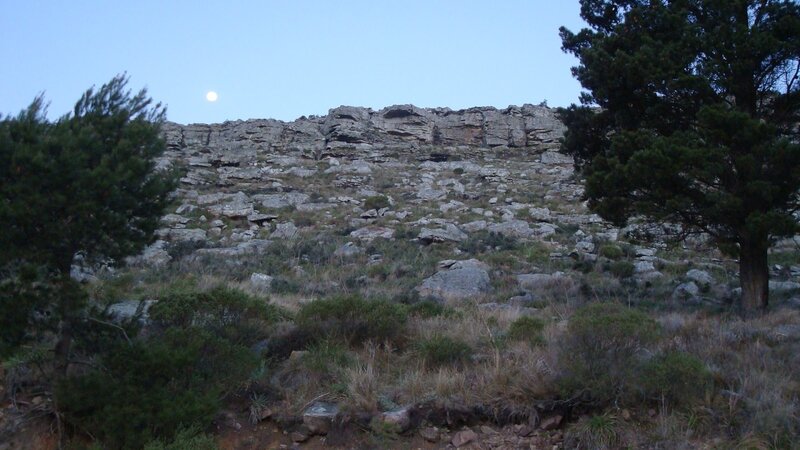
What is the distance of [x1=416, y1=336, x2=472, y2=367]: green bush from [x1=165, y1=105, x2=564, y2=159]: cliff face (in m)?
29.1

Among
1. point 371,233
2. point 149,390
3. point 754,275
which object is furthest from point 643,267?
point 149,390

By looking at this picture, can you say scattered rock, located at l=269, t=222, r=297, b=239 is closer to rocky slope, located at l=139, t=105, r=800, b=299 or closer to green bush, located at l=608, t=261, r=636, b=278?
rocky slope, located at l=139, t=105, r=800, b=299

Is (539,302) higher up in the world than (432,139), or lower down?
lower down

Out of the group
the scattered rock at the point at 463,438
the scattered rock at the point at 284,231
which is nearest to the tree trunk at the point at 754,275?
the scattered rock at the point at 463,438

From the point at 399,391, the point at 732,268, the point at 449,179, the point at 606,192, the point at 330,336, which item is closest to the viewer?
the point at 399,391

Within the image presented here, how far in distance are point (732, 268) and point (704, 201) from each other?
6.67 m

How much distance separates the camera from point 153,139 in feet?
22.2

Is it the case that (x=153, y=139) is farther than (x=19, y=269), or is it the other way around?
(x=153, y=139)

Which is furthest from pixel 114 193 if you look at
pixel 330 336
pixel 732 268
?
pixel 732 268

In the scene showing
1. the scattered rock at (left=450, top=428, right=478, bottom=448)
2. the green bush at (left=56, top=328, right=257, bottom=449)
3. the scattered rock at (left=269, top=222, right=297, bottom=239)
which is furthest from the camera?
the scattered rock at (left=269, top=222, right=297, bottom=239)

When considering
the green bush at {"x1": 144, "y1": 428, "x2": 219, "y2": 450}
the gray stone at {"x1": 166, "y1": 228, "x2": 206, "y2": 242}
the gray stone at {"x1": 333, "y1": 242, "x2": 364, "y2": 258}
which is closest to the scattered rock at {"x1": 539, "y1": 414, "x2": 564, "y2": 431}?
the green bush at {"x1": 144, "y1": 428, "x2": 219, "y2": 450}

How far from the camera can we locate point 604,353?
6.44 meters

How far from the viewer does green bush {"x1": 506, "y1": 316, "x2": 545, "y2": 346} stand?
7895mm

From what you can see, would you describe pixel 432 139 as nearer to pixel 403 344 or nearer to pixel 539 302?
pixel 539 302
